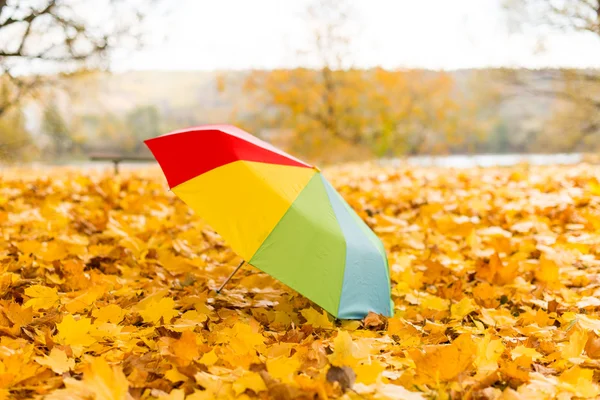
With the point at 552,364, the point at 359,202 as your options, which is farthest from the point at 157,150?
the point at 359,202

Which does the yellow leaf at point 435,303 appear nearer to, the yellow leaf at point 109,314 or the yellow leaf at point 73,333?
the yellow leaf at point 109,314

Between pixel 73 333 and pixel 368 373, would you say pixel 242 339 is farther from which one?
pixel 73 333

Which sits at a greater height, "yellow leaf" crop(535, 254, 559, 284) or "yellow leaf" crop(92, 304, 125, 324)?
"yellow leaf" crop(92, 304, 125, 324)

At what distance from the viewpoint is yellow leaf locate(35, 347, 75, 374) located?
163 centimetres

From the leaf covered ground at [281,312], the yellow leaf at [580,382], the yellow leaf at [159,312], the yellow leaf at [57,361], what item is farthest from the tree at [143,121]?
the yellow leaf at [580,382]

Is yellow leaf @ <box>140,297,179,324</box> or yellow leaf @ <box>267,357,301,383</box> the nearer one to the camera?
yellow leaf @ <box>267,357,301,383</box>

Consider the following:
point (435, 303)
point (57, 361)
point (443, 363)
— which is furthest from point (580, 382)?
point (57, 361)

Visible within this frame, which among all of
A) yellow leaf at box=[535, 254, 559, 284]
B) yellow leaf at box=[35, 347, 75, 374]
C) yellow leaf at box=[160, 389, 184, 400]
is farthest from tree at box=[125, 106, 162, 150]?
yellow leaf at box=[160, 389, 184, 400]

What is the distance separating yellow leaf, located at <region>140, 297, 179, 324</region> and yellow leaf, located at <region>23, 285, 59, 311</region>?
36 centimetres

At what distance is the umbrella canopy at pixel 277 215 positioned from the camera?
215 centimetres

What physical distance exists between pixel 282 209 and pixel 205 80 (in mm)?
80306

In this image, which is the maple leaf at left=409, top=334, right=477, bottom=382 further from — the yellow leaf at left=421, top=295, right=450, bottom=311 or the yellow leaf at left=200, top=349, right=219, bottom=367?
the yellow leaf at left=421, top=295, right=450, bottom=311

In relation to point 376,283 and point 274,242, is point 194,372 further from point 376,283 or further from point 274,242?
point 376,283

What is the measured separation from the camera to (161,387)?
1609 millimetres
